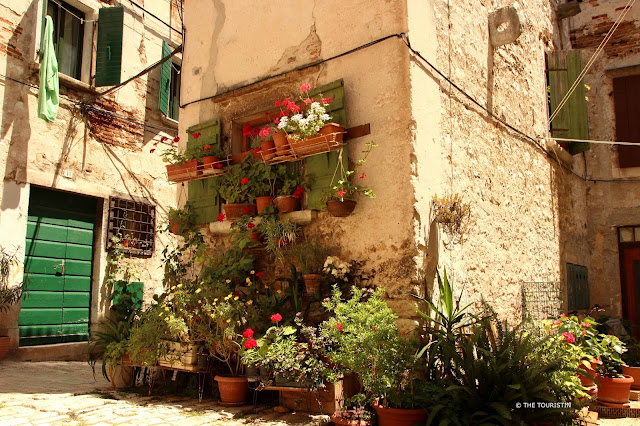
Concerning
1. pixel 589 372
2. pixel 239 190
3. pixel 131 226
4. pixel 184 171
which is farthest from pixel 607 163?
pixel 131 226

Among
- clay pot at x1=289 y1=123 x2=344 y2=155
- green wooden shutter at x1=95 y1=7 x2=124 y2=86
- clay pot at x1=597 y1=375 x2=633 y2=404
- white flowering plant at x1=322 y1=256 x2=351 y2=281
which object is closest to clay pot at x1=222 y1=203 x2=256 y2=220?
clay pot at x1=289 y1=123 x2=344 y2=155

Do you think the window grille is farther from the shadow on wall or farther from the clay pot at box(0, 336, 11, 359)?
the clay pot at box(0, 336, 11, 359)

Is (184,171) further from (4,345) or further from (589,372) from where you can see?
(589,372)

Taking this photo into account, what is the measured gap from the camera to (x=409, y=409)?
402cm

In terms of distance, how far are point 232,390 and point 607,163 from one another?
7851mm

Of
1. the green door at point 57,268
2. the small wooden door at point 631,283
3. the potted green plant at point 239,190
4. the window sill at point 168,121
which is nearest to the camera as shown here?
the potted green plant at point 239,190

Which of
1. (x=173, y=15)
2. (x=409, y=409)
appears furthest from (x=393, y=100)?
(x=173, y=15)

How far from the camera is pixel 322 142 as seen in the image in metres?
5.15

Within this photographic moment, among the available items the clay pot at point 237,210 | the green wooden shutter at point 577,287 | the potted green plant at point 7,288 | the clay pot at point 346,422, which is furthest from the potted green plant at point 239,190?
the green wooden shutter at point 577,287

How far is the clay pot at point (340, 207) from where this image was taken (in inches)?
204

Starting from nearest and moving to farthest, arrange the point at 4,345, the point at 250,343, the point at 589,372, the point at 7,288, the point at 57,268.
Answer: the point at 250,343, the point at 589,372, the point at 4,345, the point at 7,288, the point at 57,268

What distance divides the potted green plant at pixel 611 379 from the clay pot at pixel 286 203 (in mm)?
3684

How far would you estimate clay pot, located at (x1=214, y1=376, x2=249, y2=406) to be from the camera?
4.97 meters

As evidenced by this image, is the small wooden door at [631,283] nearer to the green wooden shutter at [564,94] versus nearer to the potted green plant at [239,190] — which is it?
the green wooden shutter at [564,94]
